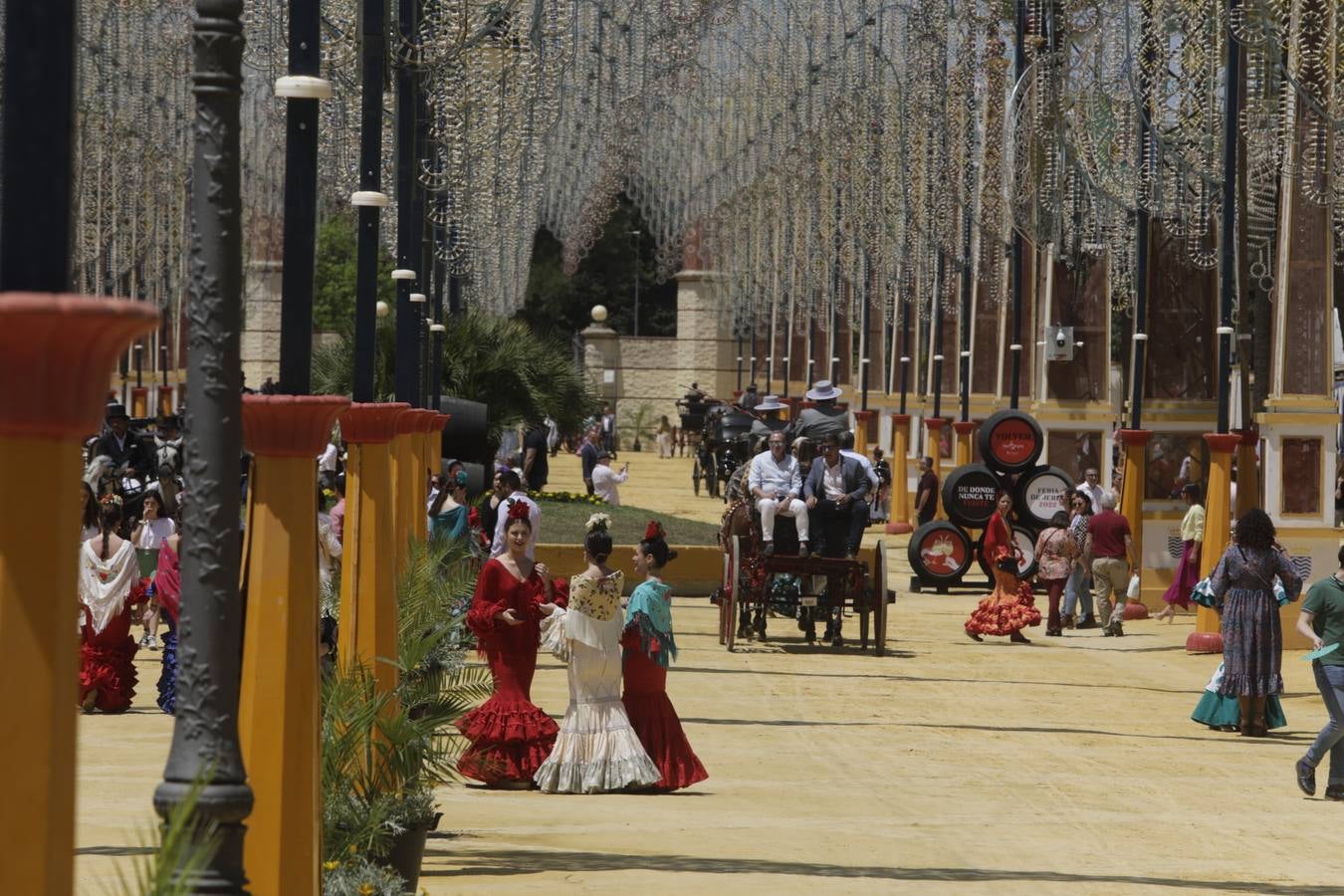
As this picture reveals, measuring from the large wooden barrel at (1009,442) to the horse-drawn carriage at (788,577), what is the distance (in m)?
8.48

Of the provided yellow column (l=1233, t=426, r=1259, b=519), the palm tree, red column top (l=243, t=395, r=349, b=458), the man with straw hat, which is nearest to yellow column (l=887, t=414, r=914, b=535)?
the palm tree

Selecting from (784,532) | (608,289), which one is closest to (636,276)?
(608,289)

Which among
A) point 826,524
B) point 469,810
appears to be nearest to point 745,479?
point 826,524

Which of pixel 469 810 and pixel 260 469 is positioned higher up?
pixel 260 469

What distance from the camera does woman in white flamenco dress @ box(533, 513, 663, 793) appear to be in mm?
13617

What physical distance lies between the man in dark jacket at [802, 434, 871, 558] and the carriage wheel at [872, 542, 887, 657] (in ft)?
1.10

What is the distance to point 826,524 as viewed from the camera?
23125mm

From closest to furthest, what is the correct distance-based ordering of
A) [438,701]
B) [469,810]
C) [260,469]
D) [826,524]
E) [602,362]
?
[260,469] < [438,701] < [469,810] < [826,524] < [602,362]

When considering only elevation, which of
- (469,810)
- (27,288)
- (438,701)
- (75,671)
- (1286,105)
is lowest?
(469,810)

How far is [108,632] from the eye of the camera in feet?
57.3

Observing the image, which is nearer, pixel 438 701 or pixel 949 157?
pixel 438 701

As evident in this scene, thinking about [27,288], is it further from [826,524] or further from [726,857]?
[826,524]

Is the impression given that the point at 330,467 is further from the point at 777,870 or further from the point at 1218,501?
the point at 777,870

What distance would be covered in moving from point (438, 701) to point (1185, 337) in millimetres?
24474
